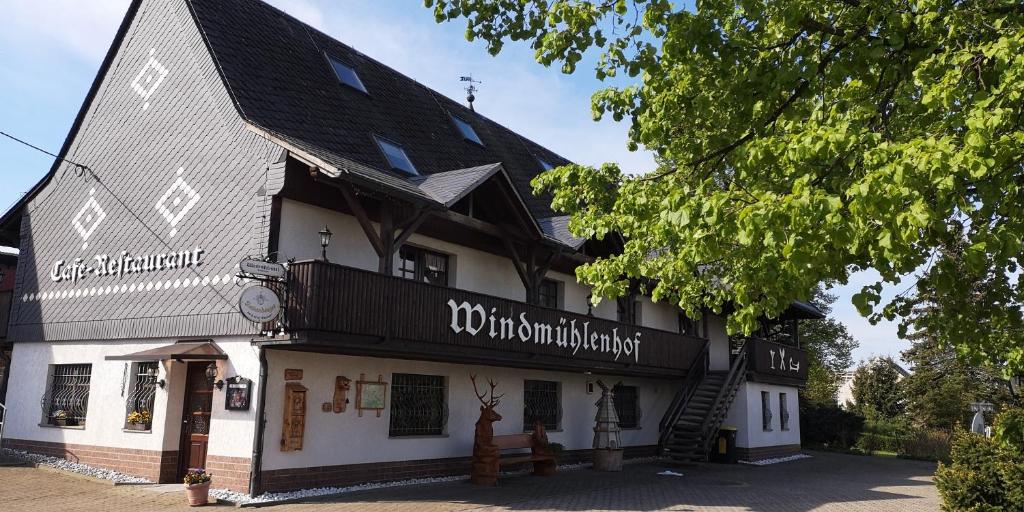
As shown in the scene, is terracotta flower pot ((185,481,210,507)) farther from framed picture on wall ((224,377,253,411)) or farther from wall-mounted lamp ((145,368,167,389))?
wall-mounted lamp ((145,368,167,389))

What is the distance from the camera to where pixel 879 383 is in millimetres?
43094

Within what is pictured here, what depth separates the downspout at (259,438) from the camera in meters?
12.0

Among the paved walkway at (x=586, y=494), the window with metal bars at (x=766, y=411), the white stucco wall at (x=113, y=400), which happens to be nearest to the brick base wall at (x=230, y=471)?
the white stucco wall at (x=113, y=400)

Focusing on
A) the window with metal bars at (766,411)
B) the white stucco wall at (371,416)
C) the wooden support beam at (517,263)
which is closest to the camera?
the white stucco wall at (371,416)

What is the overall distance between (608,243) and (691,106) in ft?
36.9

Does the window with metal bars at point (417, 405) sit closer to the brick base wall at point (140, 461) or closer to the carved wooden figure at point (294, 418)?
the carved wooden figure at point (294, 418)

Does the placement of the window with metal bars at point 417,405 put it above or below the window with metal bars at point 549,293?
below

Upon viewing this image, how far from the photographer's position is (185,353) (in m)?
12.7

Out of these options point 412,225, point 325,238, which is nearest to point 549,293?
point 412,225

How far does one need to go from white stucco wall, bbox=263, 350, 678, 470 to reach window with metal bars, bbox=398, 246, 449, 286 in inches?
68.7

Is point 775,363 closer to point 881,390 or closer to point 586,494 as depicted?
point 586,494

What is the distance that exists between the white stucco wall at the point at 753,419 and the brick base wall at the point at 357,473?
8.74m

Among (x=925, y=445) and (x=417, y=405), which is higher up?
(x=417, y=405)

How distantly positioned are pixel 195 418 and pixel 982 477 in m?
12.2
